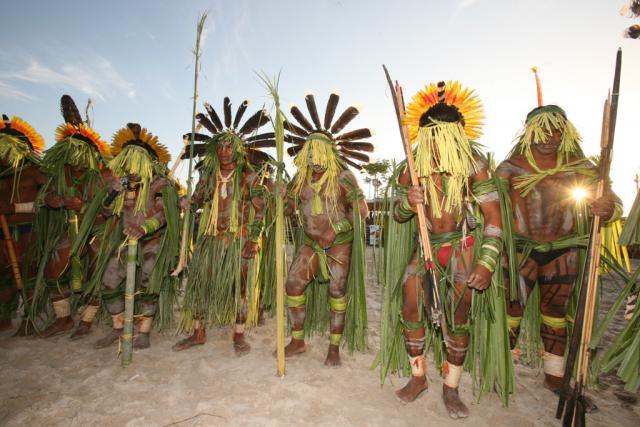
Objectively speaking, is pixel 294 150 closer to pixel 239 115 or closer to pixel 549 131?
pixel 239 115

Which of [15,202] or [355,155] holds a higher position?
[355,155]

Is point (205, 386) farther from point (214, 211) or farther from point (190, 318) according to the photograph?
point (214, 211)

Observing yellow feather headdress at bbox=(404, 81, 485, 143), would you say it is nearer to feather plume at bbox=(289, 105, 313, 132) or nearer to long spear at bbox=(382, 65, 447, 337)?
long spear at bbox=(382, 65, 447, 337)

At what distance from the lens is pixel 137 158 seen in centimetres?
308

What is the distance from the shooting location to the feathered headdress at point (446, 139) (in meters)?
→ 2.05

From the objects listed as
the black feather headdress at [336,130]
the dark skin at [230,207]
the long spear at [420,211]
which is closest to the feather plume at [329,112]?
the black feather headdress at [336,130]

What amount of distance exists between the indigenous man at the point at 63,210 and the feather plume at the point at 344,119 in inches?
114

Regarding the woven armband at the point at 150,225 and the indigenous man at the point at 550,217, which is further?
the woven armband at the point at 150,225

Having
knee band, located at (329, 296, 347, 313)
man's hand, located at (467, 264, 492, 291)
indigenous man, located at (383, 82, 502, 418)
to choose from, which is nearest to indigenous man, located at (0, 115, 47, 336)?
knee band, located at (329, 296, 347, 313)

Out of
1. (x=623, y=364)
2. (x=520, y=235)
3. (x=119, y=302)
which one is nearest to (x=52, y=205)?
(x=119, y=302)

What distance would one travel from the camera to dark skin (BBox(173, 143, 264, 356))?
2965mm

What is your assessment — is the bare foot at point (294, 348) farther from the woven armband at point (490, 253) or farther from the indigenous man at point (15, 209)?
the indigenous man at point (15, 209)

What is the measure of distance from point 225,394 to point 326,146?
2.24 meters

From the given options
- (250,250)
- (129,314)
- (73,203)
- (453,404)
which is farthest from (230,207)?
(453,404)
